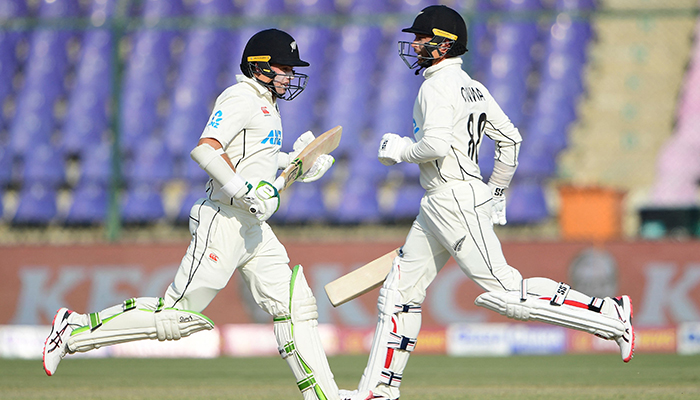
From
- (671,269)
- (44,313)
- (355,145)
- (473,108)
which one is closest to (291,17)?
(355,145)

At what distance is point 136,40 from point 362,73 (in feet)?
10.1

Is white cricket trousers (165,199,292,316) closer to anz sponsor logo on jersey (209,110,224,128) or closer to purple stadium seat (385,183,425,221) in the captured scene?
anz sponsor logo on jersey (209,110,224,128)

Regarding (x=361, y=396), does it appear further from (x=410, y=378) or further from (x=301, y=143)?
(x=410, y=378)

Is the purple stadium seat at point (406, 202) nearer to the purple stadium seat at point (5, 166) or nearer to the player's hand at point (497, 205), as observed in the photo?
the purple stadium seat at point (5, 166)

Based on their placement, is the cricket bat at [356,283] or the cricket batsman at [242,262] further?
the cricket bat at [356,283]

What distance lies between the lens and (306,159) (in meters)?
4.87

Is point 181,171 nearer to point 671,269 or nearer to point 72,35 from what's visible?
point 72,35

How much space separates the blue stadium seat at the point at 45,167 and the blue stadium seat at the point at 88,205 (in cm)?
30

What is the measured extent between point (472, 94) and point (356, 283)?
1141 millimetres

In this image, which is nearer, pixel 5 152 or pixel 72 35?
pixel 5 152

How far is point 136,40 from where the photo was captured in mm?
12109

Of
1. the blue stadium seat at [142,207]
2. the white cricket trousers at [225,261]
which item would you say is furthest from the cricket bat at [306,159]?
the blue stadium seat at [142,207]

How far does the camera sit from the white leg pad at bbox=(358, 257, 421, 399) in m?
4.43

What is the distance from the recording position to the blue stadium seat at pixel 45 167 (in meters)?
10.9
